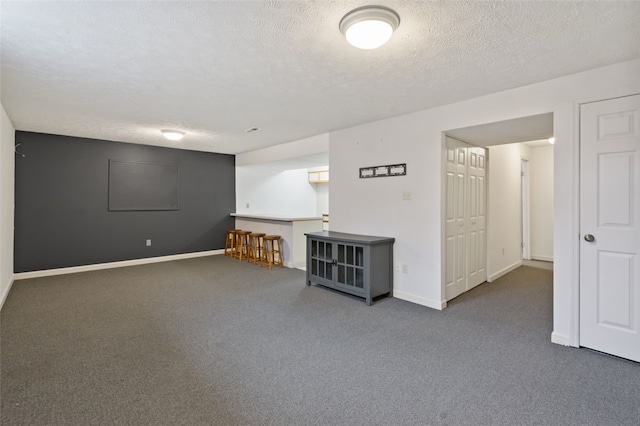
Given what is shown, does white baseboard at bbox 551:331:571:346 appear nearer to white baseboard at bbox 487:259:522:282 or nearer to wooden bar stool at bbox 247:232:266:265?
white baseboard at bbox 487:259:522:282

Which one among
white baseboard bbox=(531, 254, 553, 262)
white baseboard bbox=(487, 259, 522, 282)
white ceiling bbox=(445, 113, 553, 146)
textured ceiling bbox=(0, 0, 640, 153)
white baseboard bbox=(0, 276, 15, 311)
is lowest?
white baseboard bbox=(0, 276, 15, 311)

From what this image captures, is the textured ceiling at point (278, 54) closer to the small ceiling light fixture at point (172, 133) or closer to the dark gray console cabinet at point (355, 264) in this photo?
the small ceiling light fixture at point (172, 133)

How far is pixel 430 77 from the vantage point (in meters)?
2.76

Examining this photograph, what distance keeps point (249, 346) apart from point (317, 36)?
8.03 feet

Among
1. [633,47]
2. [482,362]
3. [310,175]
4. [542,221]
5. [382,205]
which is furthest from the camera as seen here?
[310,175]

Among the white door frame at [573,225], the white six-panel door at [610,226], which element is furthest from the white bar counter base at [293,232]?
the white six-panel door at [610,226]

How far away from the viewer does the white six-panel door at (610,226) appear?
2.45 meters

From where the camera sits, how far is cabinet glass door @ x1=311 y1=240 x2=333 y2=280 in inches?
171

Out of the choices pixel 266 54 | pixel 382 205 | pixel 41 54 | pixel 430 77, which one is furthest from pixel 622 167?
pixel 41 54

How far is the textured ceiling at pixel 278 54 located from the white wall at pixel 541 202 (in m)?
4.28

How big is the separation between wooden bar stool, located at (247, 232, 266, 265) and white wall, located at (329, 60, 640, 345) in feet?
6.25

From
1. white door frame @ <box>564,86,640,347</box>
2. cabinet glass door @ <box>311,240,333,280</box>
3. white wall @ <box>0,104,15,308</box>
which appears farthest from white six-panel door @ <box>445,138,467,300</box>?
white wall @ <box>0,104,15,308</box>

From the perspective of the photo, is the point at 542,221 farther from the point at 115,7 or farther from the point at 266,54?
the point at 115,7

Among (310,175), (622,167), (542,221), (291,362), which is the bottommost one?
(291,362)
